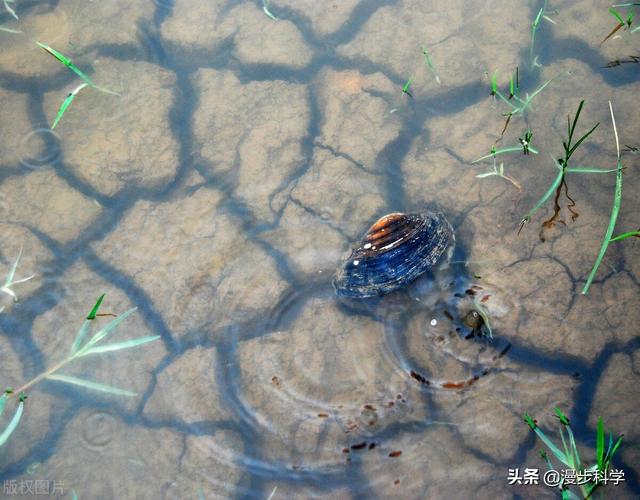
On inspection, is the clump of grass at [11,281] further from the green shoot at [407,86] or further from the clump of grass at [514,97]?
the clump of grass at [514,97]

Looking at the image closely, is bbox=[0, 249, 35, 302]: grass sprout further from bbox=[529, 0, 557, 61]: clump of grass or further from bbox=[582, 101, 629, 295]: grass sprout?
bbox=[529, 0, 557, 61]: clump of grass

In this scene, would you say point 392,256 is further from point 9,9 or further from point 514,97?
point 9,9

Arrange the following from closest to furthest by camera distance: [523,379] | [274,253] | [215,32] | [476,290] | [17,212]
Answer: [523,379] → [476,290] → [274,253] → [17,212] → [215,32]

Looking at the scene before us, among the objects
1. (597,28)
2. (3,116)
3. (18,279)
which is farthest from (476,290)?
(3,116)

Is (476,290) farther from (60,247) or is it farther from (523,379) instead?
(60,247)

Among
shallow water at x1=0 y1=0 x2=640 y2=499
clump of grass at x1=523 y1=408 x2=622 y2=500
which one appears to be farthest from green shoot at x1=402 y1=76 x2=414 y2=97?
clump of grass at x1=523 y1=408 x2=622 y2=500

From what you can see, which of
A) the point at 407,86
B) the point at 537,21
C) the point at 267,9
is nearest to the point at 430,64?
the point at 407,86

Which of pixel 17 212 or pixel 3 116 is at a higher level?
pixel 3 116
